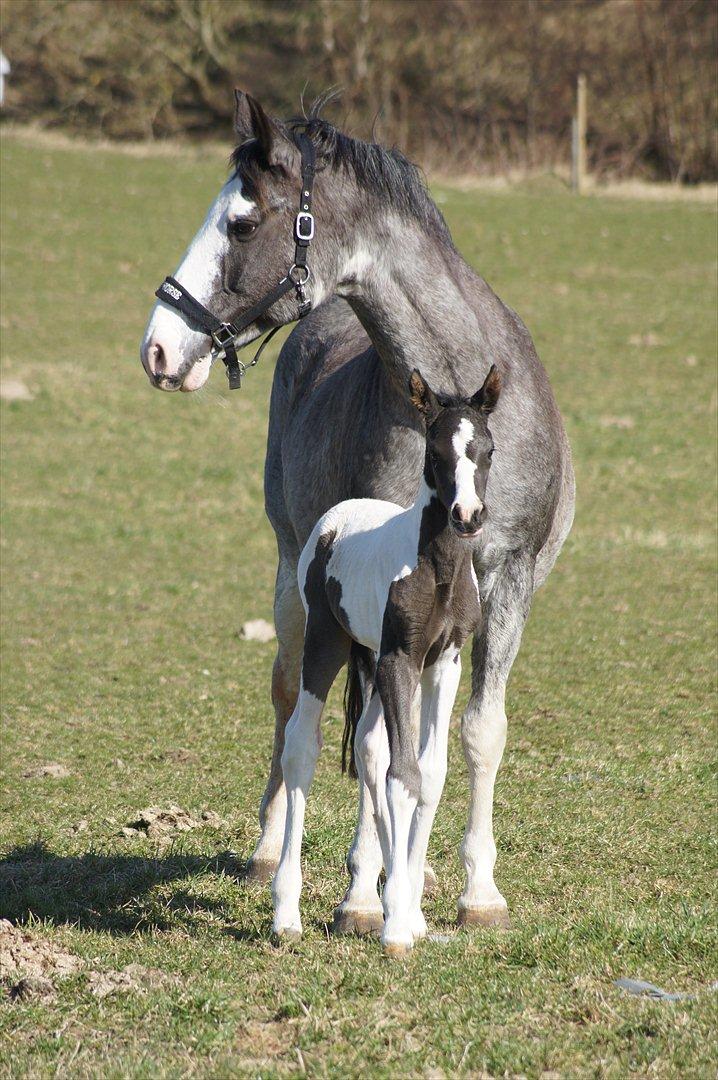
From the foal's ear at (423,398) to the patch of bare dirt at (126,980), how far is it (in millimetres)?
1935

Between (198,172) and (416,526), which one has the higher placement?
(198,172)

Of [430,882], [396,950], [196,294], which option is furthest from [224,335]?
[430,882]

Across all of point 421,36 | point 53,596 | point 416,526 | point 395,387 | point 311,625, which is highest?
point 421,36

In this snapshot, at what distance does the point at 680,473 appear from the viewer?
607 inches

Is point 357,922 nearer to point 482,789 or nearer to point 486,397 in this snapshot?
point 482,789

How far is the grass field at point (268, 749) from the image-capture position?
149 inches

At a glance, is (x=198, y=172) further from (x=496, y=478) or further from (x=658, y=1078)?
(x=658, y=1078)

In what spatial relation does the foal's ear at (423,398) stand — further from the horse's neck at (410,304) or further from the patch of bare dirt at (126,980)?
the patch of bare dirt at (126,980)

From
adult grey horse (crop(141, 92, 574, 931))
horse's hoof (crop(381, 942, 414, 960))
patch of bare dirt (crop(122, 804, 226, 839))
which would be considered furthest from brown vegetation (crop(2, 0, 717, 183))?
horse's hoof (crop(381, 942, 414, 960))

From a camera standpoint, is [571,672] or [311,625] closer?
[311,625]

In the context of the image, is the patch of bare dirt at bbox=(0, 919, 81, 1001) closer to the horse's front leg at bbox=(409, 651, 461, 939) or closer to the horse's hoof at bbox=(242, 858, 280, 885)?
the horse's hoof at bbox=(242, 858, 280, 885)

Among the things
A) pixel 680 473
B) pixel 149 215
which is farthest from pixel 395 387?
pixel 149 215

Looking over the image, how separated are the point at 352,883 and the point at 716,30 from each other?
33.3 m

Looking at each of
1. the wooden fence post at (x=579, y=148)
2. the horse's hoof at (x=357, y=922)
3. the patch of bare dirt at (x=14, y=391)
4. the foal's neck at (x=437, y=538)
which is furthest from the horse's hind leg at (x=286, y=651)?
the wooden fence post at (x=579, y=148)
